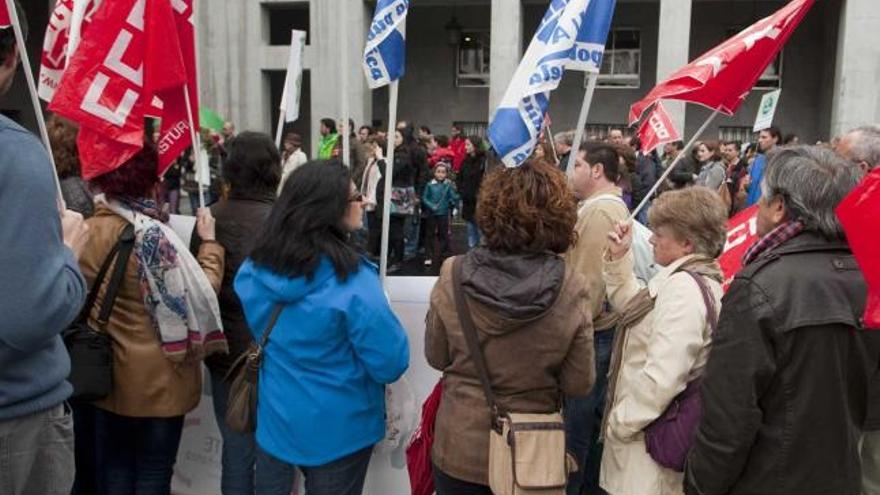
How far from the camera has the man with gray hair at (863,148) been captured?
3.51 metres

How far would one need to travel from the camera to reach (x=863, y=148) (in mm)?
3555

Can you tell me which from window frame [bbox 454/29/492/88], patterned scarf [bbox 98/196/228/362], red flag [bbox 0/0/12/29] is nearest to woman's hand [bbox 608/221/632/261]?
patterned scarf [bbox 98/196/228/362]

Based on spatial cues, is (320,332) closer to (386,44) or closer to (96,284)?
(96,284)

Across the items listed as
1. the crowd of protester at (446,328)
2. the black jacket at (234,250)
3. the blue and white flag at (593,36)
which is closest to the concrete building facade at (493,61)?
the blue and white flag at (593,36)

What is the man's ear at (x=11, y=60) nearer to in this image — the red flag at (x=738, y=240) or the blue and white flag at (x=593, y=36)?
the blue and white flag at (x=593, y=36)

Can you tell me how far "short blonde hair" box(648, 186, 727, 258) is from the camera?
110 inches

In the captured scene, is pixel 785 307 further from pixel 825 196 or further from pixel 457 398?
pixel 457 398

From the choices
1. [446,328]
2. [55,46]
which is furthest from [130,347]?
[55,46]

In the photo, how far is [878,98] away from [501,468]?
1907 centimetres

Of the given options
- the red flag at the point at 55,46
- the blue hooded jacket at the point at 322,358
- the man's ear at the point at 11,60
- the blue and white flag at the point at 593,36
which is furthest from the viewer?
the red flag at the point at 55,46

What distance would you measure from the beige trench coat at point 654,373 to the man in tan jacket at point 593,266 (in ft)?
2.36

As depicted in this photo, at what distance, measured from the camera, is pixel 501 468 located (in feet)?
8.36

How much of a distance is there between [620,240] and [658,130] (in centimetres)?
565

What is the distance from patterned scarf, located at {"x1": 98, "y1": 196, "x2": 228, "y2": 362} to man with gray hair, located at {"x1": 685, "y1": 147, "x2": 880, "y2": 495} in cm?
200
